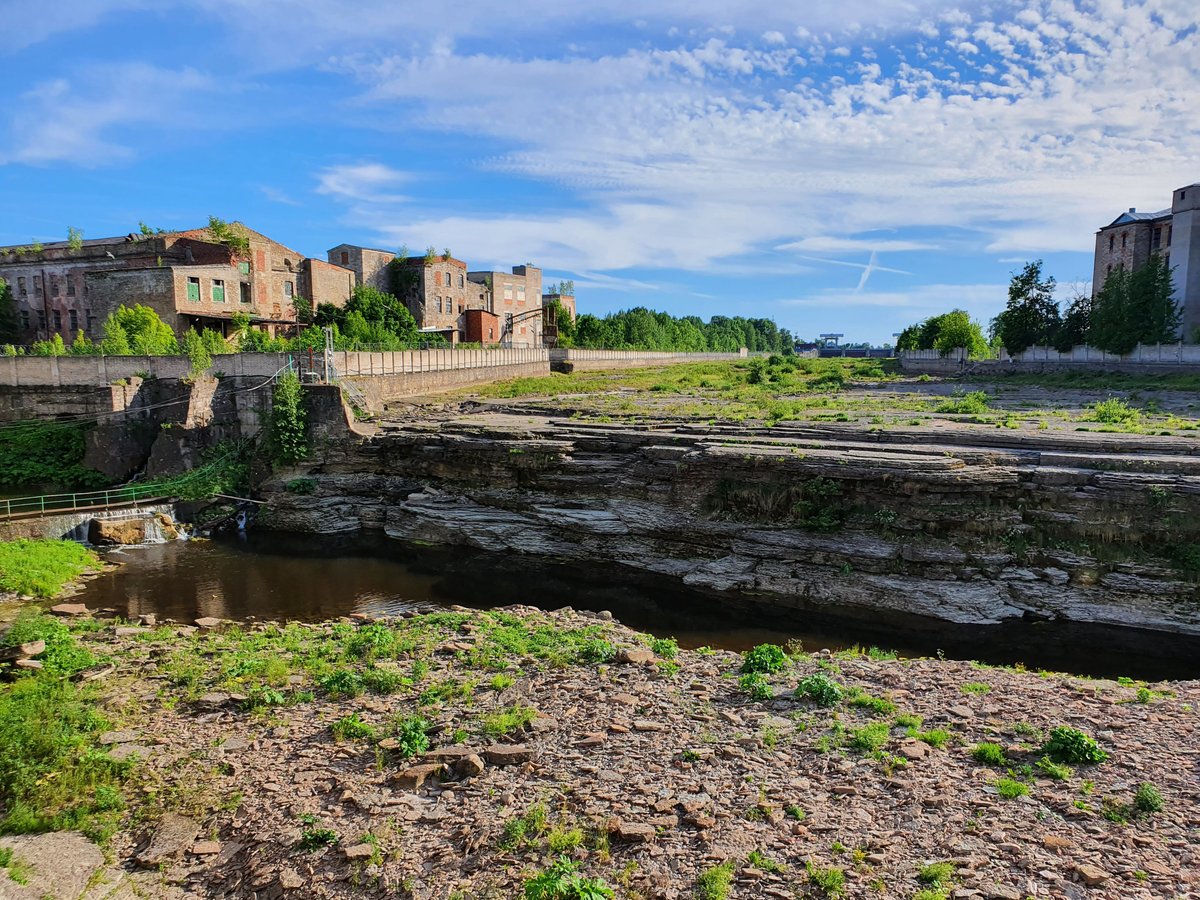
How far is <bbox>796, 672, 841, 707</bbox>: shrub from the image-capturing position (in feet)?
39.6

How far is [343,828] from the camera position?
9156mm

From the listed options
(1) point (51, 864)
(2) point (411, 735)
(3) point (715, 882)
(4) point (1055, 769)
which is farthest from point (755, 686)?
(1) point (51, 864)

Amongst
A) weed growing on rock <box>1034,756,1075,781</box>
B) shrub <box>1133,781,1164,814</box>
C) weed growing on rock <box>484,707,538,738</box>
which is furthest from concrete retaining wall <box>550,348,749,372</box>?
shrub <box>1133,781,1164,814</box>

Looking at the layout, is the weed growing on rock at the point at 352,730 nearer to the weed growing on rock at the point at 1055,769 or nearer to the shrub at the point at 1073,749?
the weed growing on rock at the point at 1055,769

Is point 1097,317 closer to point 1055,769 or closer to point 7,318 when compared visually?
point 1055,769

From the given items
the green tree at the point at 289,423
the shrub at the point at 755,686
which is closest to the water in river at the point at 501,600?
the green tree at the point at 289,423

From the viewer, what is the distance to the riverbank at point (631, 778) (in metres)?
8.24

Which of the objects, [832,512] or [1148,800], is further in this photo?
[832,512]

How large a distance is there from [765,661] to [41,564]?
2172cm

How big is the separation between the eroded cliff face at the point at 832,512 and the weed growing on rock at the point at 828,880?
13727 millimetres

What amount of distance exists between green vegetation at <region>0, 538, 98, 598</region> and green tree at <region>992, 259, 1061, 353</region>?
61.0 meters

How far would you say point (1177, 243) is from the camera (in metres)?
52.2

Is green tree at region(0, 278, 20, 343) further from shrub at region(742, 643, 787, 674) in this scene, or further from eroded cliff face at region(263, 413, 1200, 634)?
shrub at region(742, 643, 787, 674)

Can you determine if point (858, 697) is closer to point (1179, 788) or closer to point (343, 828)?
point (1179, 788)
